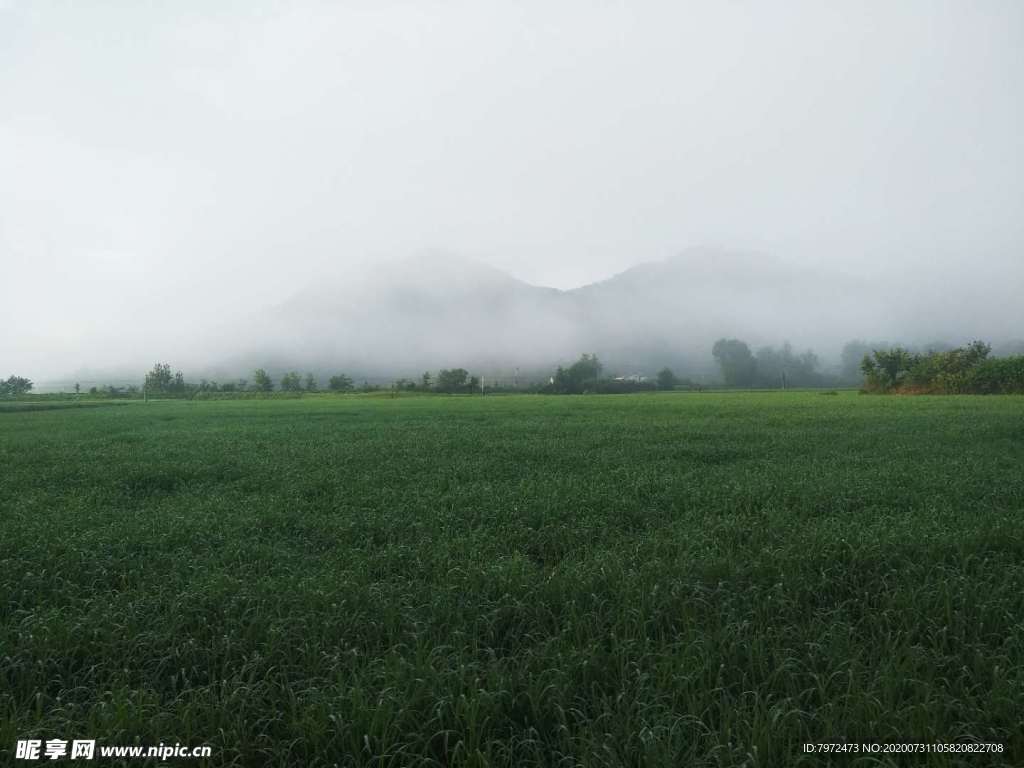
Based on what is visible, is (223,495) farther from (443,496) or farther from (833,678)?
(833,678)

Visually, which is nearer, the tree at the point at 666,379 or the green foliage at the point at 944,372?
the green foliage at the point at 944,372

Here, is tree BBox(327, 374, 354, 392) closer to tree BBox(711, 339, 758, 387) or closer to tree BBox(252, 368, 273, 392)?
tree BBox(252, 368, 273, 392)

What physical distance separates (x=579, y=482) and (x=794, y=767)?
6.95 m

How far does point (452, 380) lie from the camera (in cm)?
9469

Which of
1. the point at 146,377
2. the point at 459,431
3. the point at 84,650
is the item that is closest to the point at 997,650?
the point at 84,650

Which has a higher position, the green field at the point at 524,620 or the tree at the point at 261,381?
the tree at the point at 261,381

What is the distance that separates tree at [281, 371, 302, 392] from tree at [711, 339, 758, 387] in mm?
92704

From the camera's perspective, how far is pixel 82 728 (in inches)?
137

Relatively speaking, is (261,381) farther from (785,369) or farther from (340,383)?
(785,369)

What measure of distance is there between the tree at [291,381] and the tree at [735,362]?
9270 cm

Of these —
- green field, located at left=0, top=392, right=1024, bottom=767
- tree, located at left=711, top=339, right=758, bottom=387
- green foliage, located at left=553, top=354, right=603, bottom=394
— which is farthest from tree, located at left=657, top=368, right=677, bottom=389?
green field, located at left=0, top=392, right=1024, bottom=767

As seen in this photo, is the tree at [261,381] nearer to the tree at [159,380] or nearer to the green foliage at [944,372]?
the tree at [159,380]

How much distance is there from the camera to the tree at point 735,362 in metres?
116

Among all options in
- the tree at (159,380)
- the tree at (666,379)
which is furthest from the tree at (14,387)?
the tree at (666,379)
